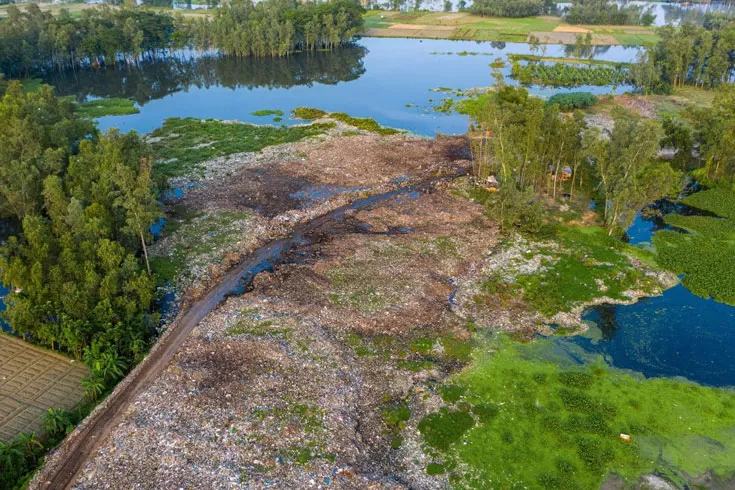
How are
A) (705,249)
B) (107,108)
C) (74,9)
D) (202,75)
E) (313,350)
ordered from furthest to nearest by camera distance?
1. (74,9)
2. (202,75)
3. (107,108)
4. (705,249)
5. (313,350)

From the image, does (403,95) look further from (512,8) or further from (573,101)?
(512,8)

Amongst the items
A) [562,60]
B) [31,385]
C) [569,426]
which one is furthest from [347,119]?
[562,60]

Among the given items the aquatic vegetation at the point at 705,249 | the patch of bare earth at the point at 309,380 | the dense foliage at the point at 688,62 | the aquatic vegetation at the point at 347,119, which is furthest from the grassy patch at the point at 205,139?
the dense foliage at the point at 688,62

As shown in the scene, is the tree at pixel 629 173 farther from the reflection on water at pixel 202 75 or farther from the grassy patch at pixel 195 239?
the reflection on water at pixel 202 75

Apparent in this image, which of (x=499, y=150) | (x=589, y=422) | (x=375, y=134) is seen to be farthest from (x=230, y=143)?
(x=589, y=422)

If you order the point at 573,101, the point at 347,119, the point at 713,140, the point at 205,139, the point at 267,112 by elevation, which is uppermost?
the point at 573,101
